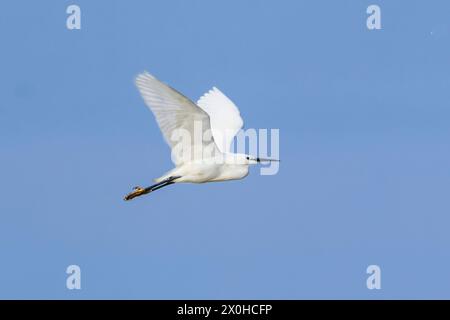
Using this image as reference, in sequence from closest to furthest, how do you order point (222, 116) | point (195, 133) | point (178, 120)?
point (178, 120), point (195, 133), point (222, 116)

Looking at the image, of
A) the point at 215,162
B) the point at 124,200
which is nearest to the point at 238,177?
the point at 215,162

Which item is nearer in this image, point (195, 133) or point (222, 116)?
point (195, 133)

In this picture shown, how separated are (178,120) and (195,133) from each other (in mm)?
434

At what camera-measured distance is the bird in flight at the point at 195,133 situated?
15.5m

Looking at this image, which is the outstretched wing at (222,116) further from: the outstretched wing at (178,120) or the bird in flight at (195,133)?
the outstretched wing at (178,120)

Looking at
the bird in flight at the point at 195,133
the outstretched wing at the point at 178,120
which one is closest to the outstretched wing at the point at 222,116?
the bird in flight at the point at 195,133

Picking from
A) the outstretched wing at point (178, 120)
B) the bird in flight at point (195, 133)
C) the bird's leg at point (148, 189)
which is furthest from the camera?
the bird's leg at point (148, 189)

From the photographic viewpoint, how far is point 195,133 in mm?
16234

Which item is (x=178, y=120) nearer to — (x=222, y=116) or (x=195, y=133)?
(x=195, y=133)

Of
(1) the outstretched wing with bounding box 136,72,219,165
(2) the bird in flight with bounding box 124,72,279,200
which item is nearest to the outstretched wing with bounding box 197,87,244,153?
(2) the bird in flight with bounding box 124,72,279,200

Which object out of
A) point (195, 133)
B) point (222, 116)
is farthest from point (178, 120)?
point (222, 116)
